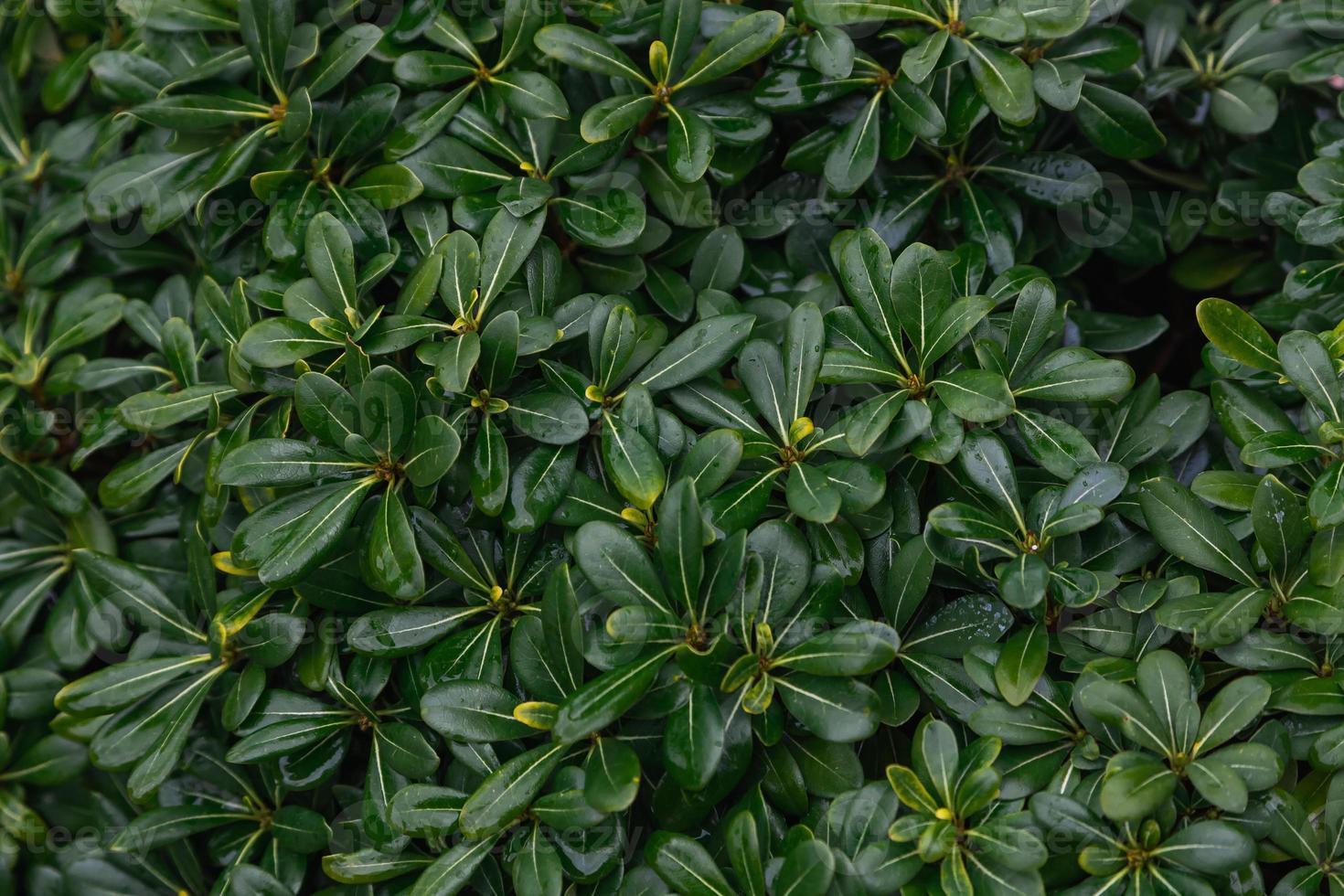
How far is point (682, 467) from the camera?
1734mm

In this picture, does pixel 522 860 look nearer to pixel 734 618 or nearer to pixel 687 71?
pixel 734 618

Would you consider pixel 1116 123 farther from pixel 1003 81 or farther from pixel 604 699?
pixel 604 699

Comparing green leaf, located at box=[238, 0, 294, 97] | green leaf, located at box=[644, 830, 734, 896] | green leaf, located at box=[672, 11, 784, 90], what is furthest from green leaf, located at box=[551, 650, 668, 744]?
green leaf, located at box=[238, 0, 294, 97]

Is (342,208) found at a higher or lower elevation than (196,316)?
higher

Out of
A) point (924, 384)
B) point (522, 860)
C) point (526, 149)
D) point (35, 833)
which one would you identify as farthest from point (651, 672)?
point (35, 833)

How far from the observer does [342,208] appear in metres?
2.00

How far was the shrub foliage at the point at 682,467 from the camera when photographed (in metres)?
1.61

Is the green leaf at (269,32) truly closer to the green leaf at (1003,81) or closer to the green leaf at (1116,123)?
the green leaf at (1003,81)

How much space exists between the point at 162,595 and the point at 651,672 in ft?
Answer: 3.63

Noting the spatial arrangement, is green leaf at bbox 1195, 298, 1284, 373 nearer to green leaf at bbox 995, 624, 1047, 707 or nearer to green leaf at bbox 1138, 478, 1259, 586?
green leaf at bbox 1138, 478, 1259, 586

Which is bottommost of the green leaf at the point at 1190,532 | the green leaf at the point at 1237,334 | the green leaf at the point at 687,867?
the green leaf at the point at 687,867

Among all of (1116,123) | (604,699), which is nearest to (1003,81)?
(1116,123)

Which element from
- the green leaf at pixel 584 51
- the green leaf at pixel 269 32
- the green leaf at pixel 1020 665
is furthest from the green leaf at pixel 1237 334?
the green leaf at pixel 269 32

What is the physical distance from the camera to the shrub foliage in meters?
1.61
